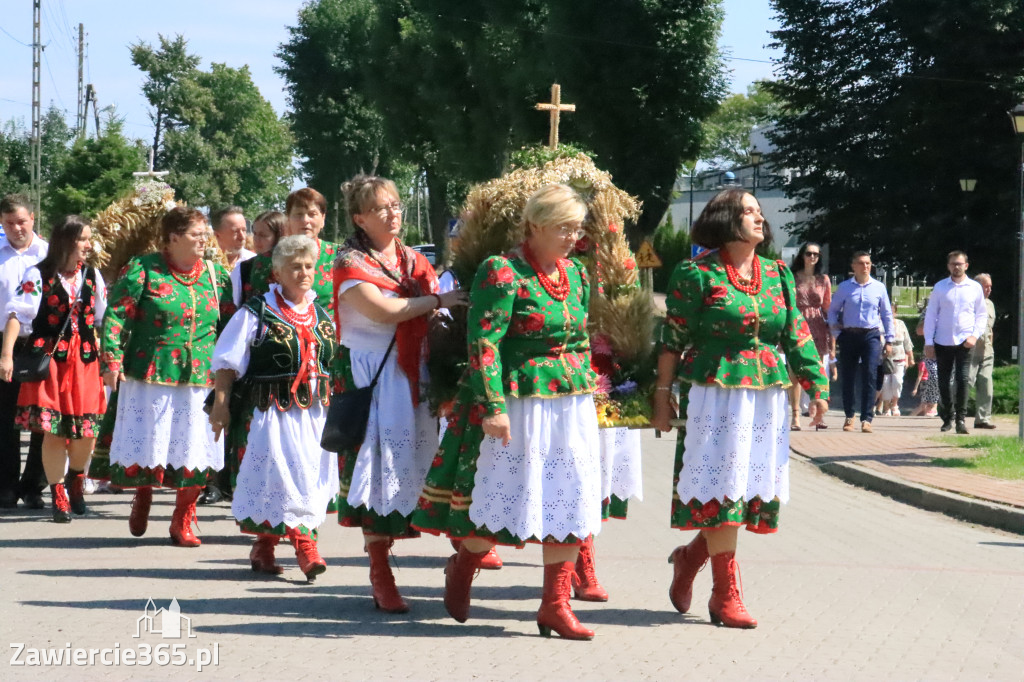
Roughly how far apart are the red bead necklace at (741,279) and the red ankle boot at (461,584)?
1.64m

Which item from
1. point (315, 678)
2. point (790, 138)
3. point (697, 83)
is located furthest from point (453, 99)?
point (315, 678)

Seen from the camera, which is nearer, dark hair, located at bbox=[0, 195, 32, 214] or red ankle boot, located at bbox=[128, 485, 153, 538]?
red ankle boot, located at bbox=[128, 485, 153, 538]

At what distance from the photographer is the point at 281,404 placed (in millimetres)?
7805

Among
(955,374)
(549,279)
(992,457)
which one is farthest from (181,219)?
(955,374)

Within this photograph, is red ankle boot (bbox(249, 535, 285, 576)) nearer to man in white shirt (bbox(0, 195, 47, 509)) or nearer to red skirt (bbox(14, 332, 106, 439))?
red skirt (bbox(14, 332, 106, 439))

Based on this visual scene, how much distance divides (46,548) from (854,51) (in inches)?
1379

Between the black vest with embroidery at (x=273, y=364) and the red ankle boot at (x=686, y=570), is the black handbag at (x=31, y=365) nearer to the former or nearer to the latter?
the black vest with embroidery at (x=273, y=364)

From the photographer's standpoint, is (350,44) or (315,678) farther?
(350,44)

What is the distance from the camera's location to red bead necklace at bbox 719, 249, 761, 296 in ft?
21.9

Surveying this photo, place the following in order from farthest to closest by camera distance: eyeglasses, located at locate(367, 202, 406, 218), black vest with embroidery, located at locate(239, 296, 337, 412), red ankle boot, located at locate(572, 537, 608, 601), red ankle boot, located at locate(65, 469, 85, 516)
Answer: red ankle boot, located at locate(65, 469, 85, 516) → black vest with embroidery, located at locate(239, 296, 337, 412) → red ankle boot, located at locate(572, 537, 608, 601) → eyeglasses, located at locate(367, 202, 406, 218)

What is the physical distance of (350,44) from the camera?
75.8m

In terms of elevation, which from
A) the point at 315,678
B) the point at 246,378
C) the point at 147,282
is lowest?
the point at 315,678

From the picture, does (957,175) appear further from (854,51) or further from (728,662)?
(728,662)

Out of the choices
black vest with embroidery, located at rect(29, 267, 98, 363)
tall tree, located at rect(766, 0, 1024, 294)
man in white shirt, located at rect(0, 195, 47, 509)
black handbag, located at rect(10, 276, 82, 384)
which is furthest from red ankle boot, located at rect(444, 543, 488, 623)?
tall tree, located at rect(766, 0, 1024, 294)
